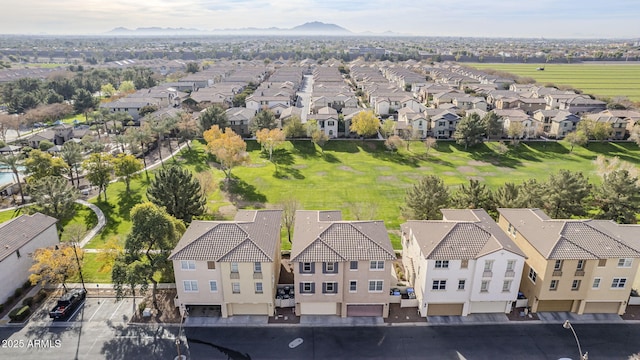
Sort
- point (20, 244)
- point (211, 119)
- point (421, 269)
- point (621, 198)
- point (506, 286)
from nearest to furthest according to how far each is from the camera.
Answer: point (506, 286) < point (421, 269) < point (20, 244) < point (621, 198) < point (211, 119)

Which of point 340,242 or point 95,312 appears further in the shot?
point 95,312

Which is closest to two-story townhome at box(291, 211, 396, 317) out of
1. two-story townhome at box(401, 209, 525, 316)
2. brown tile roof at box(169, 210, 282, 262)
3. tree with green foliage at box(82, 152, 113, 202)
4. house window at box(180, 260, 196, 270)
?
brown tile roof at box(169, 210, 282, 262)

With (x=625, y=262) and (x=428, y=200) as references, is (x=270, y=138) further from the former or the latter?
(x=625, y=262)

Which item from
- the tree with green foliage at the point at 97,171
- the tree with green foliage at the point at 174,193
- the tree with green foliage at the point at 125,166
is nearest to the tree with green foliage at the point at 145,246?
the tree with green foliage at the point at 174,193

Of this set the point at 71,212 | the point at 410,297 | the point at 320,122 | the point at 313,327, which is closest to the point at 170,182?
the point at 71,212

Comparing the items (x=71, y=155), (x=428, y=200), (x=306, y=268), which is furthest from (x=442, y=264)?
(x=71, y=155)

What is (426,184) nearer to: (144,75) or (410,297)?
(410,297)

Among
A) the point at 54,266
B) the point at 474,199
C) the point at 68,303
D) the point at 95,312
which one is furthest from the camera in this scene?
the point at 474,199

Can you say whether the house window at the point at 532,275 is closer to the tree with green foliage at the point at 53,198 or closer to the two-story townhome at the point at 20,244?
the two-story townhome at the point at 20,244
